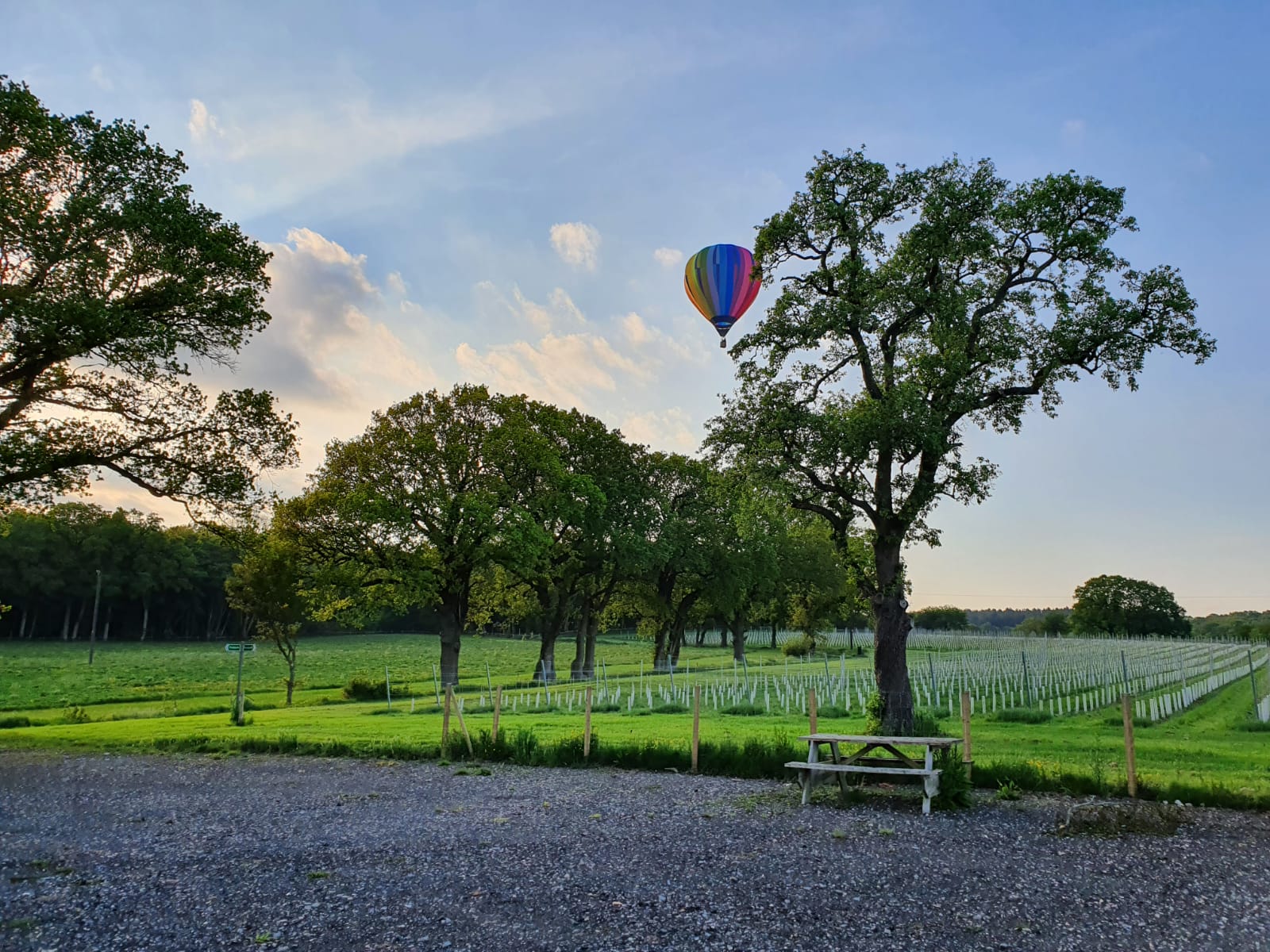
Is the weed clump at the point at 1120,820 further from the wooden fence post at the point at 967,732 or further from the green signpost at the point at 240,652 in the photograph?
the green signpost at the point at 240,652

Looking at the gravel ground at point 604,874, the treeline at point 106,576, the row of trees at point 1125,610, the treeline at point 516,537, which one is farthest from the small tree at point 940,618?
the gravel ground at point 604,874

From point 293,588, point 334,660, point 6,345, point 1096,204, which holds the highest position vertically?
point 1096,204

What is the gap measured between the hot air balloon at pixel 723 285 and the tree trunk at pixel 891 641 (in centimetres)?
1001

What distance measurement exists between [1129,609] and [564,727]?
100m

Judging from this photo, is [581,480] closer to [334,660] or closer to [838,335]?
[838,335]

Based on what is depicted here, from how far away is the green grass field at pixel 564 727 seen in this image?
44.1 ft

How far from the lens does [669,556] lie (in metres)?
42.0

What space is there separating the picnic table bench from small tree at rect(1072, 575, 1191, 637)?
99136 millimetres

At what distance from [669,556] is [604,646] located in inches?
1924

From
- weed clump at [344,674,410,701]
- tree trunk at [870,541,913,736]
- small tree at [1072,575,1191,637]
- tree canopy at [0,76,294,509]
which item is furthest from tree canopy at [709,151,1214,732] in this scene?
small tree at [1072,575,1191,637]

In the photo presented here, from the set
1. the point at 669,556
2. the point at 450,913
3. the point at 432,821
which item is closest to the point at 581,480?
the point at 669,556

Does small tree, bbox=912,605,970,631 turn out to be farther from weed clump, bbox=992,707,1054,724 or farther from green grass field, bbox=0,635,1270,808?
weed clump, bbox=992,707,1054,724

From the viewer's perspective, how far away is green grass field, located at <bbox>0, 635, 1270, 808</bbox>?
13.4m

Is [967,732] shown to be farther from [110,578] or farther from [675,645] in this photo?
[110,578]
